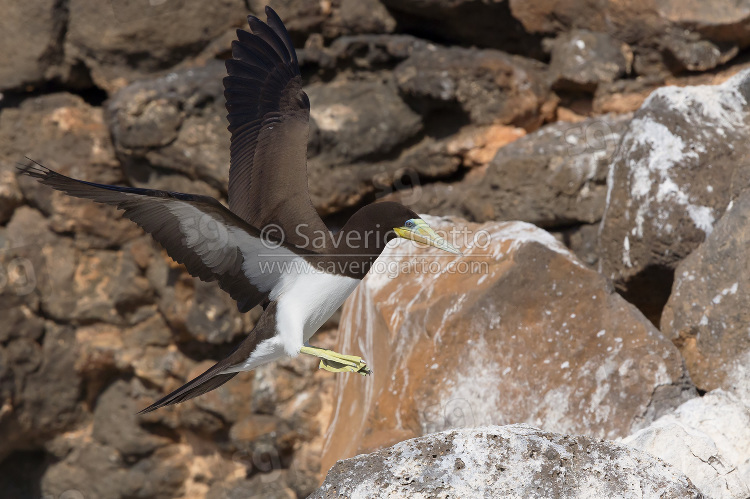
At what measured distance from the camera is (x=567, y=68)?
745cm

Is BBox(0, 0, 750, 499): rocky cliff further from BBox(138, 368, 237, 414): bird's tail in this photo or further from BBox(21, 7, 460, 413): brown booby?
BBox(138, 368, 237, 414): bird's tail

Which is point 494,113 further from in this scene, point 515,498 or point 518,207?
point 515,498

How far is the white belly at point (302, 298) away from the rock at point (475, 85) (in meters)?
3.91

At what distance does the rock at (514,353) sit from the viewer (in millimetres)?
4184

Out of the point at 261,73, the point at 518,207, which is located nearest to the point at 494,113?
the point at 518,207

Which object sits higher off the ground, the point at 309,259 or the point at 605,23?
the point at 605,23

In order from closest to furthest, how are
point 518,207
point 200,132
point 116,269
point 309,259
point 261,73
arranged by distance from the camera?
point 309,259 → point 261,73 → point 518,207 → point 200,132 → point 116,269

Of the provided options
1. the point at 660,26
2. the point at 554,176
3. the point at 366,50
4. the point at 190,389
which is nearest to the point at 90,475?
the point at 366,50

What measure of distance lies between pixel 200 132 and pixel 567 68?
11.1 ft

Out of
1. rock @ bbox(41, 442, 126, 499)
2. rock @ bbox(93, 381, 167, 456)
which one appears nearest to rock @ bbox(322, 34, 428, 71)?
rock @ bbox(93, 381, 167, 456)

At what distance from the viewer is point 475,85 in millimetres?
7430

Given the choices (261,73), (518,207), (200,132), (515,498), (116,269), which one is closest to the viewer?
(515,498)
